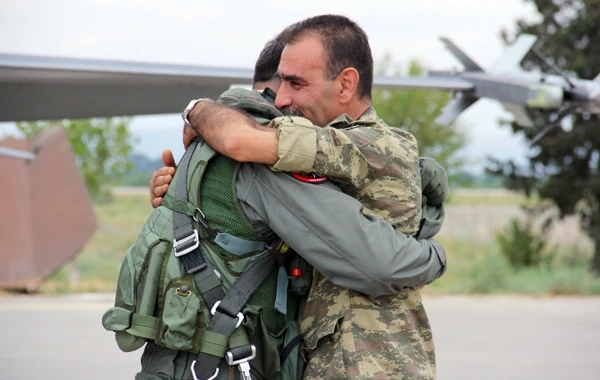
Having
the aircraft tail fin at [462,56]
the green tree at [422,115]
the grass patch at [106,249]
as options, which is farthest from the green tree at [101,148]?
the aircraft tail fin at [462,56]

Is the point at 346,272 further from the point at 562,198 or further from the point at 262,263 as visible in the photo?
the point at 562,198

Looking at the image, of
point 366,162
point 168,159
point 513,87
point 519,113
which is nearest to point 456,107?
point 519,113

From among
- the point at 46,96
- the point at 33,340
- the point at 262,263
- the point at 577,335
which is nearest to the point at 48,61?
the point at 46,96

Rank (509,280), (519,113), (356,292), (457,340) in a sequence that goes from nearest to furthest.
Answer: (356,292)
(519,113)
(457,340)
(509,280)

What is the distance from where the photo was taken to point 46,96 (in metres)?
6.14

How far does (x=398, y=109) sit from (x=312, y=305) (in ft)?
74.7

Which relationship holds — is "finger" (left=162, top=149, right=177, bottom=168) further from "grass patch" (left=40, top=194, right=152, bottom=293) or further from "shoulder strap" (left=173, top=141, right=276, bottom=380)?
"grass patch" (left=40, top=194, right=152, bottom=293)

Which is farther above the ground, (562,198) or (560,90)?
(560,90)

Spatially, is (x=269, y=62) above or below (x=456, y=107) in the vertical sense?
above

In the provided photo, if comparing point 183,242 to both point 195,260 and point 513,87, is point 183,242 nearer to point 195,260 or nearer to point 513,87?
point 195,260

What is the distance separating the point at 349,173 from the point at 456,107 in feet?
24.7

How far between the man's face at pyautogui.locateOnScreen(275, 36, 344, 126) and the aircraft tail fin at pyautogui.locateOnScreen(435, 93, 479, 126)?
7113 mm

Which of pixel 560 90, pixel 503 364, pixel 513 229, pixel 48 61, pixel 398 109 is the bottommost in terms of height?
pixel 513 229

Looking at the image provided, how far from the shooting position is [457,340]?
10.9 metres
